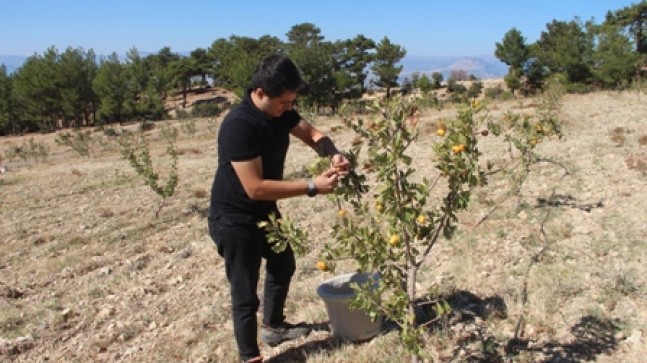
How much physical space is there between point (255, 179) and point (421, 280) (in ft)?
7.71

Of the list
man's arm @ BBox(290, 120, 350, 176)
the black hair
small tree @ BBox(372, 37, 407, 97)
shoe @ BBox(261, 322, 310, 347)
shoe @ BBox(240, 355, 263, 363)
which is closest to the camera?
man's arm @ BBox(290, 120, 350, 176)

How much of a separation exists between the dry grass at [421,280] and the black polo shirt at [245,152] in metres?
0.44

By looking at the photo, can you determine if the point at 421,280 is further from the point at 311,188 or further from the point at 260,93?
the point at 260,93

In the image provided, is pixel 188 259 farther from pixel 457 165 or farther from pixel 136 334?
pixel 457 165

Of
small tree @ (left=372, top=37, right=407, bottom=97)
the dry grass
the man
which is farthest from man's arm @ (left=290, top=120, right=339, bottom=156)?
small tree @ (left=372, top=37, right=407, bottom=97)

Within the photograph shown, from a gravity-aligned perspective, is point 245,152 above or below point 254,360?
above

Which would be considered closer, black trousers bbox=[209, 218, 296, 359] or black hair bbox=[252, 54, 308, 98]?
black hair bbox=[252, 54, 308, 98]

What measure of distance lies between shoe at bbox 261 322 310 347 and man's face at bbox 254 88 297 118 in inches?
65.1

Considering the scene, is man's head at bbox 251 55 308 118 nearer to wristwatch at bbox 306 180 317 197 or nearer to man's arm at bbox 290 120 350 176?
man's arm at bbox 290 120 350 176

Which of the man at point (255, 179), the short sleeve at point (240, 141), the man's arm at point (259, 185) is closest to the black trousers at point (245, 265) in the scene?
the man at point (255, 179)

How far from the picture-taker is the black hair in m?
2.54

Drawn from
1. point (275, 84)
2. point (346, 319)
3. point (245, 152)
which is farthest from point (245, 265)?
point (275, 84)

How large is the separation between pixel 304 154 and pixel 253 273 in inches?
381

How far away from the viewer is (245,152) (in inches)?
102
